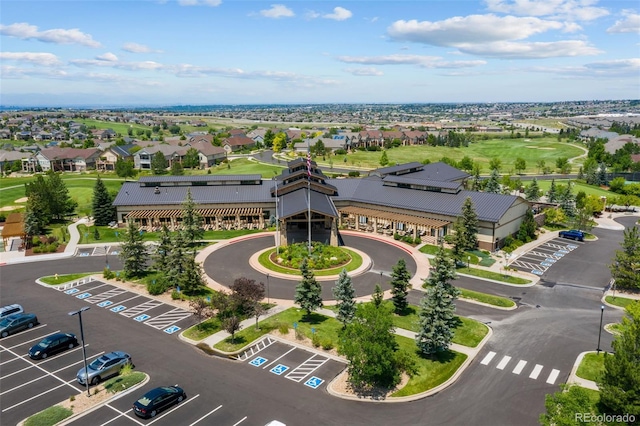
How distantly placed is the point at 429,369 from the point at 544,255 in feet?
122

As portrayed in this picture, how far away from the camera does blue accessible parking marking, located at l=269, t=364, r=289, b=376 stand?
111 ft

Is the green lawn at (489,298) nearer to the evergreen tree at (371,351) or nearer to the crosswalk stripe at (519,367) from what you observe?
the crosswalk stripe at (519,367)

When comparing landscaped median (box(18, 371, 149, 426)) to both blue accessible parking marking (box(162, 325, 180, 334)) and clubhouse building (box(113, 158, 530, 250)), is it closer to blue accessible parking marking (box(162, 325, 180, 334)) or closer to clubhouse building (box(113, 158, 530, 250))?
blue accessible parking marking (box(162, 325, 180, 334))

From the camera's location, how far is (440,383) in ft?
106

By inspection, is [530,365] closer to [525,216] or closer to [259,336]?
[259,336]

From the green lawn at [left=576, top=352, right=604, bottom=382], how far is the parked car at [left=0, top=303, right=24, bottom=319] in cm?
5054

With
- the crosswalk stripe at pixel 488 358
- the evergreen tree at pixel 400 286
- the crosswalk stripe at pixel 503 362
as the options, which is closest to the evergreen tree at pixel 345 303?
the evergreen tree at pixel 400 286

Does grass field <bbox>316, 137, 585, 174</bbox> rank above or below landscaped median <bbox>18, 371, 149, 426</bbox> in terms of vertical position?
above

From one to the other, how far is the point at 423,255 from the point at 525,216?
2063cm

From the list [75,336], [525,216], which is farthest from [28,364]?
[525,216]

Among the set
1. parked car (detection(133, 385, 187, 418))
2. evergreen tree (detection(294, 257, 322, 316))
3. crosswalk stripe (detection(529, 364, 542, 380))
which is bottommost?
crosswalk stripe (detection(529, 364, 542, 380))

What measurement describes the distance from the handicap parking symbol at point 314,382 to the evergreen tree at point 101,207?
187ft

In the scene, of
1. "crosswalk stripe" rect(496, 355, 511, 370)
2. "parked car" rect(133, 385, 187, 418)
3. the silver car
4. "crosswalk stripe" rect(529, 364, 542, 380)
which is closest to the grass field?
"crosswalk stripe" rect(496, 355, 511, 370)

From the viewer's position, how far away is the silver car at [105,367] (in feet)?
105
